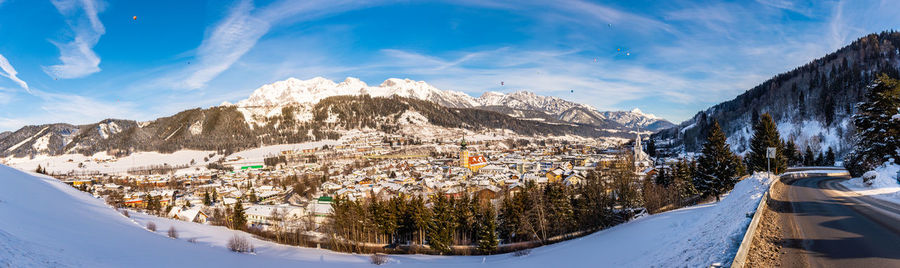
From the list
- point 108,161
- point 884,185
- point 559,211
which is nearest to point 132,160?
point 108,161

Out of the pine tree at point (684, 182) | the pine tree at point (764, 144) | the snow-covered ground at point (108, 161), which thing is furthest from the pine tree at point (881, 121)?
the snow-covered ground at point (108, 161)

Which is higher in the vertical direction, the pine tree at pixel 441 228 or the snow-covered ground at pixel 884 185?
the snow-covered ground at pixel 884 185

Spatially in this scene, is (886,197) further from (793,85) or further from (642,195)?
(793,85)

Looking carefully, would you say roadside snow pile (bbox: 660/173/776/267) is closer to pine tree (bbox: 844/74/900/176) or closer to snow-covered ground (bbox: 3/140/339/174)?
pine tree (bbox: 844/74/900/176)

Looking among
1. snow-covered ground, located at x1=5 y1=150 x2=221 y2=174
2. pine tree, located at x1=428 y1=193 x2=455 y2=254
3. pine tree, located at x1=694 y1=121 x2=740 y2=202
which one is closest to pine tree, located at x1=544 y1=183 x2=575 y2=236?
pine tree, located at x1=428 y1=193 x2=455 y2=254

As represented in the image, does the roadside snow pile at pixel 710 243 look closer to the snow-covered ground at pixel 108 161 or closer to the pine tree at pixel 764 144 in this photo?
the pine tree at pixel 764 144

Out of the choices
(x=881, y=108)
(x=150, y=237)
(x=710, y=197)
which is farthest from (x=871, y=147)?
(x=150, y=237)

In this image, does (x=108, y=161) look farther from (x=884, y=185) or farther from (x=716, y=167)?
(x=884, y=185)
